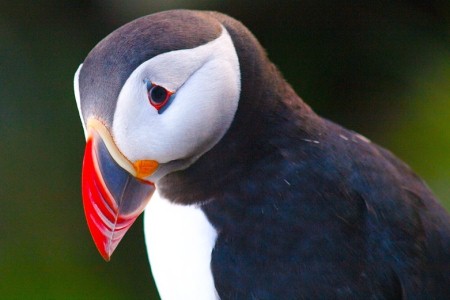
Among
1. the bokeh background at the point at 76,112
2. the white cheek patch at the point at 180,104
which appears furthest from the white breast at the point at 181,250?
the bokeh background at the point at 76,112

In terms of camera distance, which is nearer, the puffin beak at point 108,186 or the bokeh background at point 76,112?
the puffin beak at point 108,186

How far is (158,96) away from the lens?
1.39 metres

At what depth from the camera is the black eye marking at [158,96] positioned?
139cm

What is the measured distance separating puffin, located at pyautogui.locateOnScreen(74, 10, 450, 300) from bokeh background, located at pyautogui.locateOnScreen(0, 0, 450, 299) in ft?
3.03

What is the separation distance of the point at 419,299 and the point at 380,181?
0.75ft

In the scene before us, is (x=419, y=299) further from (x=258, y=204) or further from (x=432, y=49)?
(x=432, y=49)

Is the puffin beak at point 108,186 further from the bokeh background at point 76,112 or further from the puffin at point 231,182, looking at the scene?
the bokeh background at point 76,112

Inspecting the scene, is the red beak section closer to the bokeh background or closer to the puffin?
the puffin

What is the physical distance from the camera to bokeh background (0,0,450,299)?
8.27 ft

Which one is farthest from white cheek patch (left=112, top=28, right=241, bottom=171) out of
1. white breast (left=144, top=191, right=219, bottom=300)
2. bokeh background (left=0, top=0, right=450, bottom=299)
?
bokeh background (left=0, top=0, right=450, bottom=299)

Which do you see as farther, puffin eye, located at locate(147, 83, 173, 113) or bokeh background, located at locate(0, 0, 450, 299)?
bokeh background, located at locate(0, 0, 450, 299)

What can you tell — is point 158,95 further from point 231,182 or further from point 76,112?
point 76,112

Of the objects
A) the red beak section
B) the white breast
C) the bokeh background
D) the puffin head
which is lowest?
the bokeh background

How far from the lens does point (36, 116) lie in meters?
2.61
